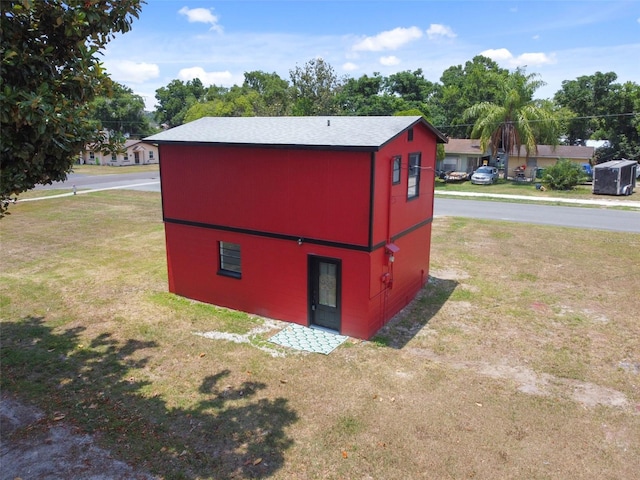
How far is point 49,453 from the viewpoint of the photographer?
23.4 feet

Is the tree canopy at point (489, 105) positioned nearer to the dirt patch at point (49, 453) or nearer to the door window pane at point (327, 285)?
the door window pane at point (327, 285)

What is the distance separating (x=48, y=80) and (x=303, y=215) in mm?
6053

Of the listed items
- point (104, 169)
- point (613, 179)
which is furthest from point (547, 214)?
point (104, 169)

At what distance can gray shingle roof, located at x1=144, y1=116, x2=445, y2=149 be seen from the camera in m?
10.7

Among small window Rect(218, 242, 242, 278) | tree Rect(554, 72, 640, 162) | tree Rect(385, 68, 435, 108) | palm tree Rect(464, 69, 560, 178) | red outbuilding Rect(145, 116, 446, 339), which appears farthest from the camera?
tree Rect(385, 68, 435, 108)

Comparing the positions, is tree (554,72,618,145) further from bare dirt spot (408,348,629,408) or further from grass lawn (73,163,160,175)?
Answer: bare dirt spot (408,348,629,408)

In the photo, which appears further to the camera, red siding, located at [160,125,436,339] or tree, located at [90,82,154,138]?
tree, located at [90,82,154,138]

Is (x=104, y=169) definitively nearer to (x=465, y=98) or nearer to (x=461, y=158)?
(x=461, y=158)

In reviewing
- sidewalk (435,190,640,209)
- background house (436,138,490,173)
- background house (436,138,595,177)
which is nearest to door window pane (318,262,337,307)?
sidewalk (435,190,640,209)

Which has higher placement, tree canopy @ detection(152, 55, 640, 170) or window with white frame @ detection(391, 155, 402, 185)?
tree canopy @ detection(152, 55, 640, 170)

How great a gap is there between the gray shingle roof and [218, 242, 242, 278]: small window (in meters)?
2.85

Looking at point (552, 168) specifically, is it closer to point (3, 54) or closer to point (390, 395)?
point (390, 395)

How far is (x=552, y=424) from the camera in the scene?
310 inches

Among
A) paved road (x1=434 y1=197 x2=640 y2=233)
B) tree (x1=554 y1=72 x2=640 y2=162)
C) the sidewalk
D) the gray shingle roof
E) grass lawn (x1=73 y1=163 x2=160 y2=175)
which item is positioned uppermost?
tree (x1=554 y1=72 x2=640 y2=162)
